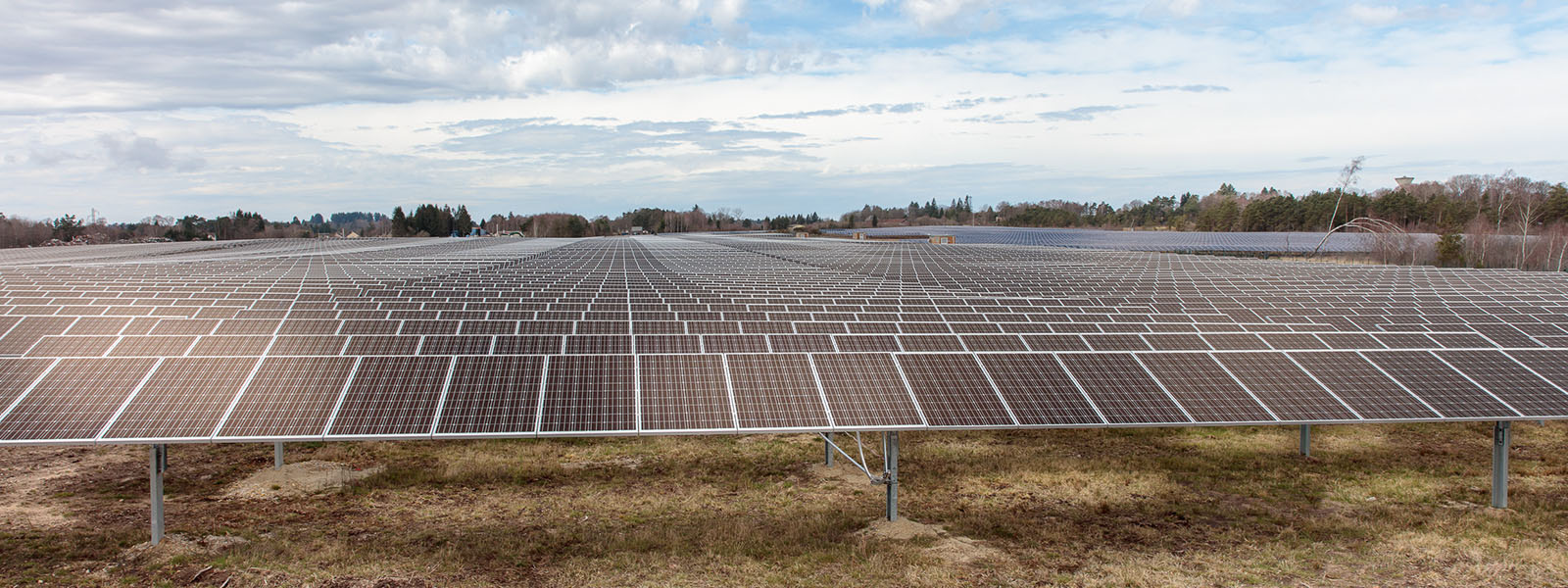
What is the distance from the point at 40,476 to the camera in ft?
67.6

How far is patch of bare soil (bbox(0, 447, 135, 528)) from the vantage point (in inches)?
690

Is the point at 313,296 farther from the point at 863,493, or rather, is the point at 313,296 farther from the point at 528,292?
the point at 863,493

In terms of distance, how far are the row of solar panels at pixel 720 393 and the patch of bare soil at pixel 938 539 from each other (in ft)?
7.42

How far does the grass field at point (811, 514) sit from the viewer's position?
14352 mm

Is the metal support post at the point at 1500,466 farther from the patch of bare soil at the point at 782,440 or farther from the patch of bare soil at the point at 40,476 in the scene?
the patch of bare soil at the point at 40,476

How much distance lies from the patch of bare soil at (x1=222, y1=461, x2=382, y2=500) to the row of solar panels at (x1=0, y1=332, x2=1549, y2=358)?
3.40 metres

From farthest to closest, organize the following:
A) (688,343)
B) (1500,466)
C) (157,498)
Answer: (688,343) < (1500,466) < (157,498)

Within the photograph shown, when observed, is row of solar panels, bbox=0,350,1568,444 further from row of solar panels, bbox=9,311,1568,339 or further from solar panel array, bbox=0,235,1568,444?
row of solar panels, bbox=9,311,1568,339

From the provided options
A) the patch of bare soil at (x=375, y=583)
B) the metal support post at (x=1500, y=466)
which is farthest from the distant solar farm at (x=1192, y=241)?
the patch of bare soil at (x=375, y=583)

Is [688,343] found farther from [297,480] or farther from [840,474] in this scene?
[297,480]

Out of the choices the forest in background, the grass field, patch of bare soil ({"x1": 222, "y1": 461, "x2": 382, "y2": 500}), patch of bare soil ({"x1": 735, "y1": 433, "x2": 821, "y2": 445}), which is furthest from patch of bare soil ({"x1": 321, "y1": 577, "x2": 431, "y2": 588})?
the forest in background

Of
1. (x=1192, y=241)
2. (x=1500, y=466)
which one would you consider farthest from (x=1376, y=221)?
(x=1500, y=466)

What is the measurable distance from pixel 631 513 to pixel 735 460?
193 inches

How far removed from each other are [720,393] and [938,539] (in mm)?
4600
